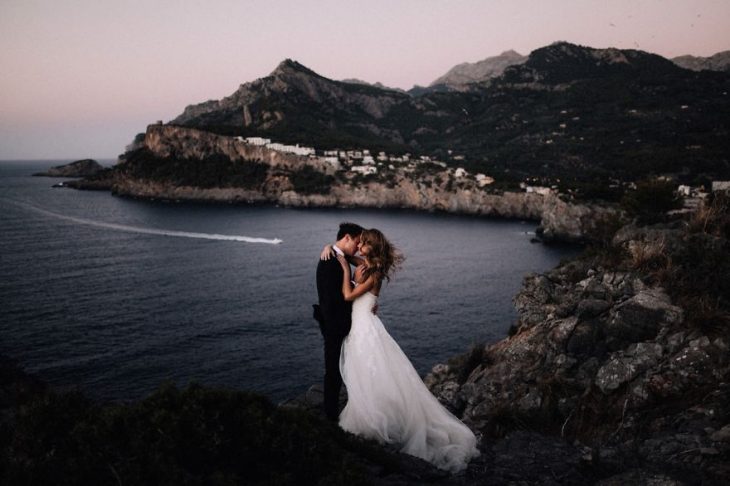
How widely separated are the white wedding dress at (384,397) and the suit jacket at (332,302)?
Answer: 0.13 meters

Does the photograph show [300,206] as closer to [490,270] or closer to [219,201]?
[219,201]

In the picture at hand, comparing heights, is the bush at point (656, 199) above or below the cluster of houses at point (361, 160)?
below

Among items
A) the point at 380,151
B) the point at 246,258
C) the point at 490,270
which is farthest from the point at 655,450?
the point at 380,151

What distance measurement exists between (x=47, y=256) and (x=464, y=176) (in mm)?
88398

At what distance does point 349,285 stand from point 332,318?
0.60 metres

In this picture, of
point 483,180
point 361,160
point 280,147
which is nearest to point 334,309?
point 483,180

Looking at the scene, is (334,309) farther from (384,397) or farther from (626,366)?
(626,366)

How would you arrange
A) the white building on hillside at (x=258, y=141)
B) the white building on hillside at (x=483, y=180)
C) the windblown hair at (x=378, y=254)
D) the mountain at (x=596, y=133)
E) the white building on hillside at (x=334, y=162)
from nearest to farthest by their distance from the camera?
the windblown hair at (x=378, y=254) < the white building on hillside at (x=483, y=180) < the mountain at (x=596, y=133) < the white building on hillside at (x=334, y=162) < the white building on hillside at (x=258, y=141)

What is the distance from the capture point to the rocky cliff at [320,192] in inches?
3017

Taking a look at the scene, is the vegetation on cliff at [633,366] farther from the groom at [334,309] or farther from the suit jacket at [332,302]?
the suit jacket at [332,302]

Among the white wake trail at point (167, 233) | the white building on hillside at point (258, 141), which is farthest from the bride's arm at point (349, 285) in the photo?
the white building on hillside at point (258, 141)

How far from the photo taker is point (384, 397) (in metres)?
6.62

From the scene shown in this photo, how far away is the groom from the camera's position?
6.34 m

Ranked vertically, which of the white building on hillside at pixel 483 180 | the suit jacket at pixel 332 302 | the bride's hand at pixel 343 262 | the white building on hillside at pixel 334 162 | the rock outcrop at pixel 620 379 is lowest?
the rock outcrop at pixel 620 379
